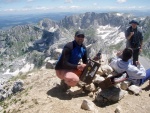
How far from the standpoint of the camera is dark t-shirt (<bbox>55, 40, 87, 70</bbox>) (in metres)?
12.5

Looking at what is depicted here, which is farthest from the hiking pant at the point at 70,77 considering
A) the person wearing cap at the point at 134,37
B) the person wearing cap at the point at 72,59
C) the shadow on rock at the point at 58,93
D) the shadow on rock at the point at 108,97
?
the person wearing cap at the point at 134,37

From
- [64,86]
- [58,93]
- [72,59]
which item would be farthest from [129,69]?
[58,93]

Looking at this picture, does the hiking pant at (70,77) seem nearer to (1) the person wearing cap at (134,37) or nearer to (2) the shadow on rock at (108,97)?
(2) the shadow on rock at (108,97)

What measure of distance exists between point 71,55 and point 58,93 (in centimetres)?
265

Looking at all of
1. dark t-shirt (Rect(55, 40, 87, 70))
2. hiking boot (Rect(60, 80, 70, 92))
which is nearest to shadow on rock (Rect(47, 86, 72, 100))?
hiking boot (Rect(60, 80, 70, 92))

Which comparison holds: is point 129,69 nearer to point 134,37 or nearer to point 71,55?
point 71,55

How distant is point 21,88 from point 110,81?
9.01 meters

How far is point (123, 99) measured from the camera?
1251 cm

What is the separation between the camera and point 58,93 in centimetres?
1396

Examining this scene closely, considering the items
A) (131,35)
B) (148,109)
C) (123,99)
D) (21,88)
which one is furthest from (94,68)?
(21,88)

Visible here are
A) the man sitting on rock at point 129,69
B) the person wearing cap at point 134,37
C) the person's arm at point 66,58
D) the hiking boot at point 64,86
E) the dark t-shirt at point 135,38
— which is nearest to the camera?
the person's arm at point 66,58

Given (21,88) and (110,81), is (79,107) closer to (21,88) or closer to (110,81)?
(110,81)

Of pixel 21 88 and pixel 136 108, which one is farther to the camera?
pixel 21 88

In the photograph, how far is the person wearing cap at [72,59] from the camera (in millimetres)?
12477
